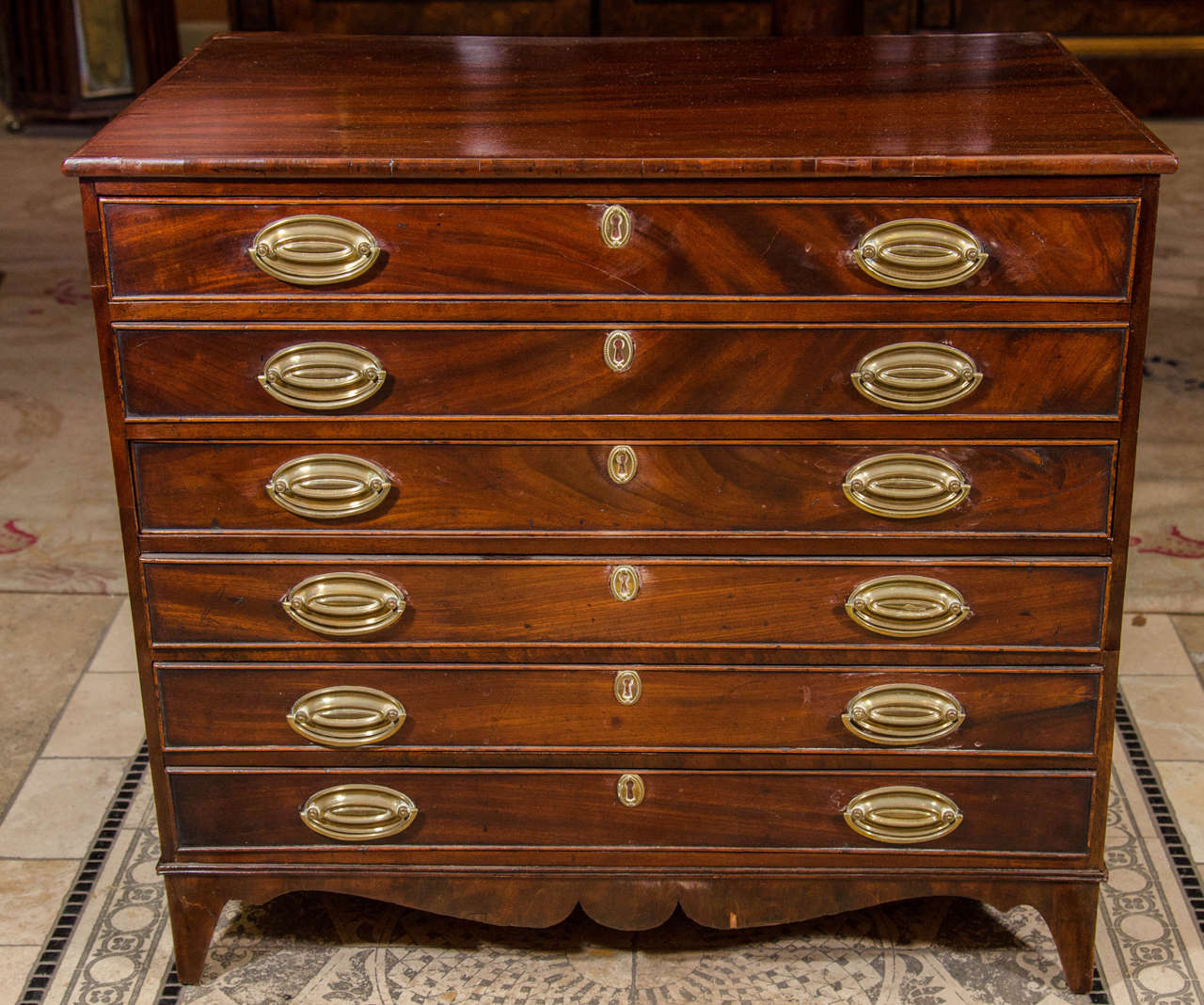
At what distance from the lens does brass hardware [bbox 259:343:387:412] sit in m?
1.90

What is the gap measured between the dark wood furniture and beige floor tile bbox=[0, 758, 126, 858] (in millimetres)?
4330

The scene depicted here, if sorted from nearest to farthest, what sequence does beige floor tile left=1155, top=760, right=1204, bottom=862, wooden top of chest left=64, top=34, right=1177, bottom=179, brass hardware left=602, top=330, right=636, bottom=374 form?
wooden top of chest left=64, top=34, right=1177, bottom=179
brass hardware left=602, top=330, right=636, bottom=374
beige floor tile left=1155, top=760, right=1204, bottom=862

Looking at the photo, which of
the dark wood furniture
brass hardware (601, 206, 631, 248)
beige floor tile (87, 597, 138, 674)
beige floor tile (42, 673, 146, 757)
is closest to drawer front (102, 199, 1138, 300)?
brass hardware (601, 206, 631, 248)

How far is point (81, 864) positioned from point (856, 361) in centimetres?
145

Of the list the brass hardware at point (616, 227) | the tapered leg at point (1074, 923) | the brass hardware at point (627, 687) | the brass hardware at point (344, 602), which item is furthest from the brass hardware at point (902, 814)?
the brass hardware at point (616, 227)

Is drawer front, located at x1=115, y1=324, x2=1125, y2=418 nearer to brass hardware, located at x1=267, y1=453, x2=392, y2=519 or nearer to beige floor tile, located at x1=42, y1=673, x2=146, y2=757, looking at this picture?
brass hardware, located at x1=267, y1=453, x2=392, y2=519

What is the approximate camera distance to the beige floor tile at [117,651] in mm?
2977

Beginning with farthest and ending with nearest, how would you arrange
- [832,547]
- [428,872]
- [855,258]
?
1. [428,872]
2. [832,547]
3. [855,258]

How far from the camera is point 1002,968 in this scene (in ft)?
7.38

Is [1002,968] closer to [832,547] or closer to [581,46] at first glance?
[832,547]

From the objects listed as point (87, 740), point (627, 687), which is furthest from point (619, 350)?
point (87, 740)

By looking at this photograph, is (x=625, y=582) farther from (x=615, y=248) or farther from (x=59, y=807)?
(x=59, y=807)

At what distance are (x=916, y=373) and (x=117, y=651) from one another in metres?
1.78

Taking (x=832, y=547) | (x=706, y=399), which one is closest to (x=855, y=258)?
(x=706, y=399)
